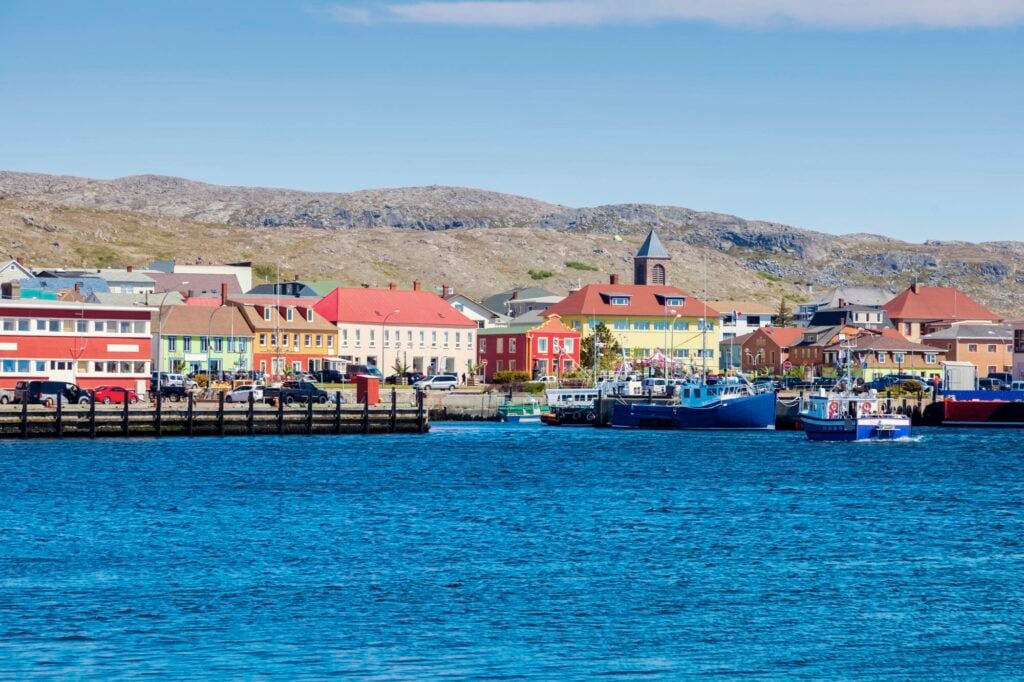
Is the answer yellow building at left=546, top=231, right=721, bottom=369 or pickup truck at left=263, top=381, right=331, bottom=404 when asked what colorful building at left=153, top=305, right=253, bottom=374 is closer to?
pickup truck at left=263, top=381, right=331, bottom=404

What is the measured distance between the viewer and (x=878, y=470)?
7925 cm

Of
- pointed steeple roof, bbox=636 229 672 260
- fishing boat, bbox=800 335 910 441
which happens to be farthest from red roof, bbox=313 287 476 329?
fishing boat, bbox=800 335 910 441

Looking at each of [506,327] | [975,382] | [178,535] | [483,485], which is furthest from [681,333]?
[178,535]

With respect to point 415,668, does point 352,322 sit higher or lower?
higher

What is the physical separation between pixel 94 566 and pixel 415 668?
50.4 feet

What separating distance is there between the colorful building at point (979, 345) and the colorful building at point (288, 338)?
71.8 m

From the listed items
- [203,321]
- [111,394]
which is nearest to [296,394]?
[111,394]

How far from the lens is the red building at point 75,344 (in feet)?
346

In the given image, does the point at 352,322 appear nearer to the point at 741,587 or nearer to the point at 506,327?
the point at 506,327

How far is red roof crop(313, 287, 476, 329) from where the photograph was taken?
151375mm

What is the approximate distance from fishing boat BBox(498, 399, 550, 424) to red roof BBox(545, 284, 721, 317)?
42.4 meters

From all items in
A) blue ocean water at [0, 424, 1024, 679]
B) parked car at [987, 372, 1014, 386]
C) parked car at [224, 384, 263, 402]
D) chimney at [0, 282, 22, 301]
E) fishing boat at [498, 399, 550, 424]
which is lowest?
blue ocean water at [0, 424, 1024, 679]

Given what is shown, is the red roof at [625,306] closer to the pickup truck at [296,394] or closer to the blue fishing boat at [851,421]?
the pickup truck at [296,394]

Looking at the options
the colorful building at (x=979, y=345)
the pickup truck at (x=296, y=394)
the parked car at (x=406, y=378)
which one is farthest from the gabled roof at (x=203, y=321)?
Result: the colorful building at (x=979, y=345)
